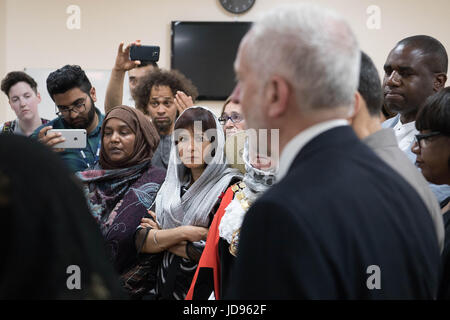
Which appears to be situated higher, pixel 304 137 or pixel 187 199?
pixel 304 137

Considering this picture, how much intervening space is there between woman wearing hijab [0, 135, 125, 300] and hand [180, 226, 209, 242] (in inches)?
52.4

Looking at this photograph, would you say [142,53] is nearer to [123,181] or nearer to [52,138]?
[52,138]

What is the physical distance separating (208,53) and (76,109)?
9.37 ft

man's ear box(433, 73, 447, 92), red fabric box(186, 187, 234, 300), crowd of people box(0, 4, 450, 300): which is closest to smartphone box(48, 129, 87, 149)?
red fabric box(186, 187, 234, 300)

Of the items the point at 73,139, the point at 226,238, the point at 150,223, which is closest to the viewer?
the point at 226,238

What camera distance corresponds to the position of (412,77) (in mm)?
2254

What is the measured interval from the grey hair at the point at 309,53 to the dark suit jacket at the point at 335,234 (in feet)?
0.24

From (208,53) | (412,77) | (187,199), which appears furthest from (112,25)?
(412,77)

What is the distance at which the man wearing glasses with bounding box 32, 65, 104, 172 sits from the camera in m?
2.65

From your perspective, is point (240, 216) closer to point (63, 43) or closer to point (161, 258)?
point (161, 258)

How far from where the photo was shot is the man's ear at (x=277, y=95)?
2.70ft

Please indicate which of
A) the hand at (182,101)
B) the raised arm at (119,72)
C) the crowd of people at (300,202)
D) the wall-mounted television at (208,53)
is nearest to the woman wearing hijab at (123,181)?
the hand at (182,101)

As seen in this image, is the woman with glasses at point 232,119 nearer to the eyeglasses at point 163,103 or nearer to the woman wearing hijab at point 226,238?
the eyeglasses at point 163,103
